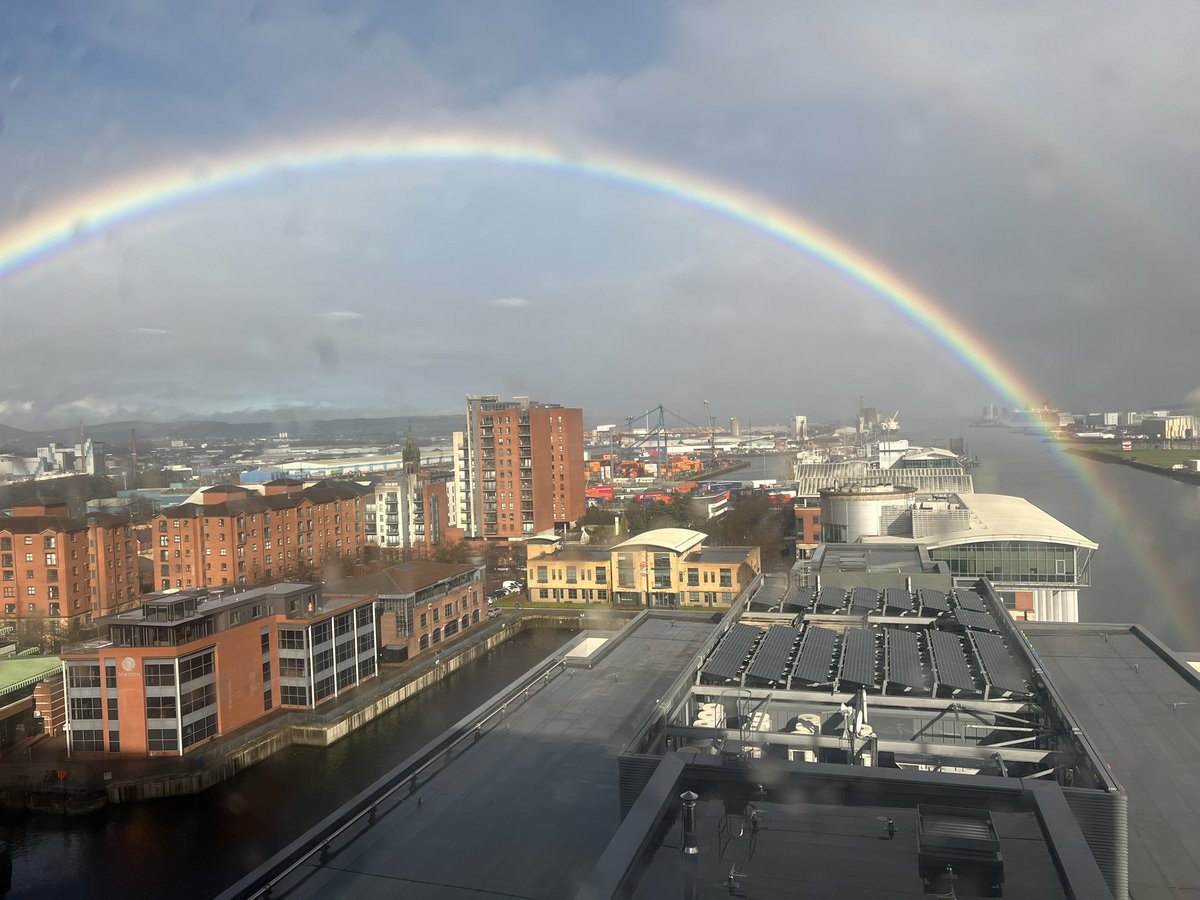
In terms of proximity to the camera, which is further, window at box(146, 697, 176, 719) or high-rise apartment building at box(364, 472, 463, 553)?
high-rise apartment building at box(364, 472, 463, 553)

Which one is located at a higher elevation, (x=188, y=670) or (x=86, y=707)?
(x=188, y=670)

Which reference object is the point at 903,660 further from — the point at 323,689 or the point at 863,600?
the point at 323,689

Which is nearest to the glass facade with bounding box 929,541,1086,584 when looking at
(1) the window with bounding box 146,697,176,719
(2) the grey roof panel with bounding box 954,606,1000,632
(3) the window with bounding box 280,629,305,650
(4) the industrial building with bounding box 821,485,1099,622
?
(4) the industrial building with bounding box 821,485,1099,622

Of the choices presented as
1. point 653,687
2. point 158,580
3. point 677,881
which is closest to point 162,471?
point 158,580

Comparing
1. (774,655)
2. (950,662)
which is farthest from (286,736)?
(950,662)

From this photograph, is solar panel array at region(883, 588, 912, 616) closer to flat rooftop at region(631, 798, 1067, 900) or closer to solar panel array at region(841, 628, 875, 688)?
solar panel array at region(841, 628, 875, 688)

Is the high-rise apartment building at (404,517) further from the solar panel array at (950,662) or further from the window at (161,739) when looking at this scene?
the solar panel array at (950,662)
